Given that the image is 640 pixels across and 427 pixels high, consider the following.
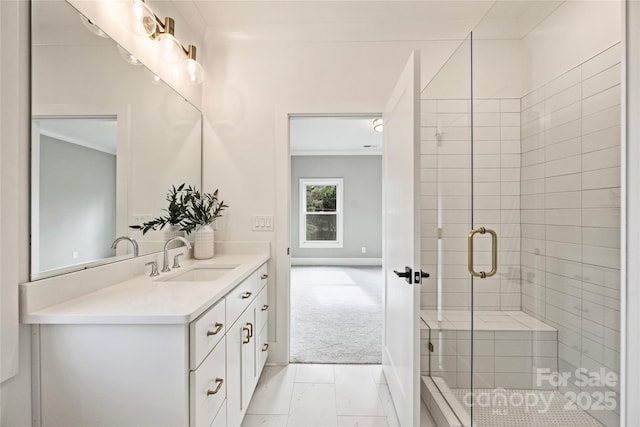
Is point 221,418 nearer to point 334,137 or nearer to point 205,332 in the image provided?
point 205,332

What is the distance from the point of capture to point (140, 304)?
1064 millimetres

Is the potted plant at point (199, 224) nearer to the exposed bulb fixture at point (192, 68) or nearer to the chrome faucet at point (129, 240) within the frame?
the chrome faucet at point (129, 240)

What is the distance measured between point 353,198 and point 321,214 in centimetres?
86

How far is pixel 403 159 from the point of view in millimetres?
1632

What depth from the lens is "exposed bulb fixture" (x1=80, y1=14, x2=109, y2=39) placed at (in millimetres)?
1257

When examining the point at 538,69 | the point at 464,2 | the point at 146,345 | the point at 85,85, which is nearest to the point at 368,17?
the point at 464,2

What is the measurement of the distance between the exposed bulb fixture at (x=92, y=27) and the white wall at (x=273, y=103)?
1063 millimetres

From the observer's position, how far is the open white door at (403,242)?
1419 mm

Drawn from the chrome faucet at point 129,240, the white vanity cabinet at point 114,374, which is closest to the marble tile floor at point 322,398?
the white vanity cabinet at point 114,374

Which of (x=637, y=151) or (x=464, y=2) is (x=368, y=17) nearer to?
(x=464, y=2)

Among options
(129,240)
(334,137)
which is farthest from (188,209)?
(334,137)

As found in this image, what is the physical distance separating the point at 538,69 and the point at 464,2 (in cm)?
78

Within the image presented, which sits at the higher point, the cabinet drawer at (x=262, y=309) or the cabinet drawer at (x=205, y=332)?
the cabinet drawer at (x=205, y=332)

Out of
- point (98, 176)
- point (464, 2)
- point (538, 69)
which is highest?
point (464, 2)
